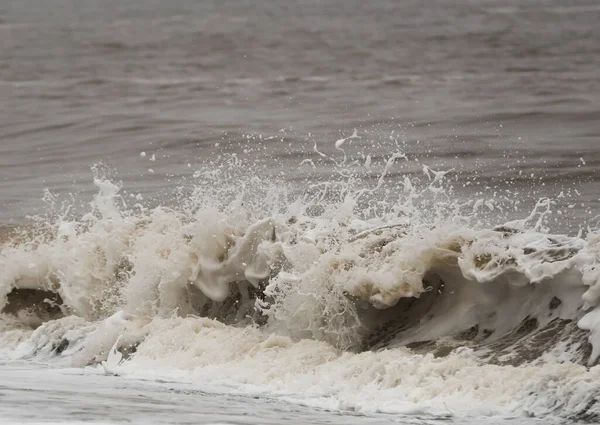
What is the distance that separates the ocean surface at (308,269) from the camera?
7.59 metres

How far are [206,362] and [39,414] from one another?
6.12 ft

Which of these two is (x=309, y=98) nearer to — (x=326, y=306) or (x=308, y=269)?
(x=308, y=269)

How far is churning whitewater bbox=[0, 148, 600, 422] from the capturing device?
7652 millimetres

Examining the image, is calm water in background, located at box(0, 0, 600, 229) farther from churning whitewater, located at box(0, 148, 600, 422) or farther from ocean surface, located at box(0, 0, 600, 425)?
churning whitewater, located at box(0, 148, 600, 422)

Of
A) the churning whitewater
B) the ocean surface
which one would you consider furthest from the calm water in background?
the churning whitewater

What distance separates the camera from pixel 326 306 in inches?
353

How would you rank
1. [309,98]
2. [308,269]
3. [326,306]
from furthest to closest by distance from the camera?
[309,98] → [308,269] → [326,306]

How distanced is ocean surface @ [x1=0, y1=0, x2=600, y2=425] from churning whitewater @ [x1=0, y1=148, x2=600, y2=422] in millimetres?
17

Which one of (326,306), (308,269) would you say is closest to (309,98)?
(308,269)

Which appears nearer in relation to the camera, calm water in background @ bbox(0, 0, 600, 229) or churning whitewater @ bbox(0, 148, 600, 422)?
churning whitewater @ bbox(0, 148, 600, 422)

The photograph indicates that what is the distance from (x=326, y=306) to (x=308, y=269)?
407 millimetres

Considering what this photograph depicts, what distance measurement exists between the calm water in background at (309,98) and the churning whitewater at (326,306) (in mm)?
2879

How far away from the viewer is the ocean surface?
299 inches

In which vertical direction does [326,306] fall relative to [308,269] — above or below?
below
